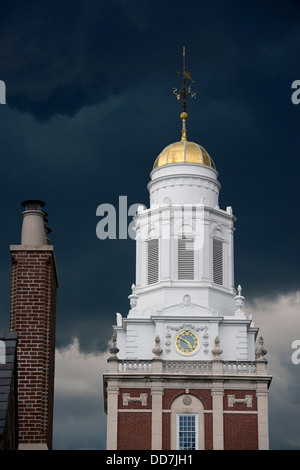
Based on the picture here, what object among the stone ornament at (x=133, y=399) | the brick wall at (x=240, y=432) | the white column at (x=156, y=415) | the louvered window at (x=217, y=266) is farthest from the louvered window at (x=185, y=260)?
the brick wall at (x=240, y=432)

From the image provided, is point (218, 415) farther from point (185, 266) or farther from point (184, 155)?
point (184, 155)

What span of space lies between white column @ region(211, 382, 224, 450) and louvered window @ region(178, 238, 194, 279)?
8.62 meters

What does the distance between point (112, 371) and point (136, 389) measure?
1842 millimetres

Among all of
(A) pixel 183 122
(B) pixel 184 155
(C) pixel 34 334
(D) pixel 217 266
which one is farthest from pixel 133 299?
(C) pixel 34 334

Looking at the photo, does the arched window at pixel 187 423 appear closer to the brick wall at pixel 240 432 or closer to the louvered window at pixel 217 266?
the brick wall at pixel 240 432

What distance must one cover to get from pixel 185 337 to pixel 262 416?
7.56m

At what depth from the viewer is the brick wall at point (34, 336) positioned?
28.8 metres

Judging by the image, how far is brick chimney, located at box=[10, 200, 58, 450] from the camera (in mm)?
28781

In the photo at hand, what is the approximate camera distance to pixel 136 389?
7181 centimetres

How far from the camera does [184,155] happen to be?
3233 inches

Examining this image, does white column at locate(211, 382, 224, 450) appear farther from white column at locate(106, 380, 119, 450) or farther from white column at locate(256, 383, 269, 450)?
white column at locate(106, 380, 119, 450)

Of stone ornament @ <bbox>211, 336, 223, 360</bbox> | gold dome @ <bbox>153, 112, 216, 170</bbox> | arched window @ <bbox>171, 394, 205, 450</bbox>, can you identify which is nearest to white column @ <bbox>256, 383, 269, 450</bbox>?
stone ornament @ <bbox>211, 336, 223, 360</bbox>

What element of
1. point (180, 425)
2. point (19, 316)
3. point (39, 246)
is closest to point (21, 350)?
point (19, 316)
